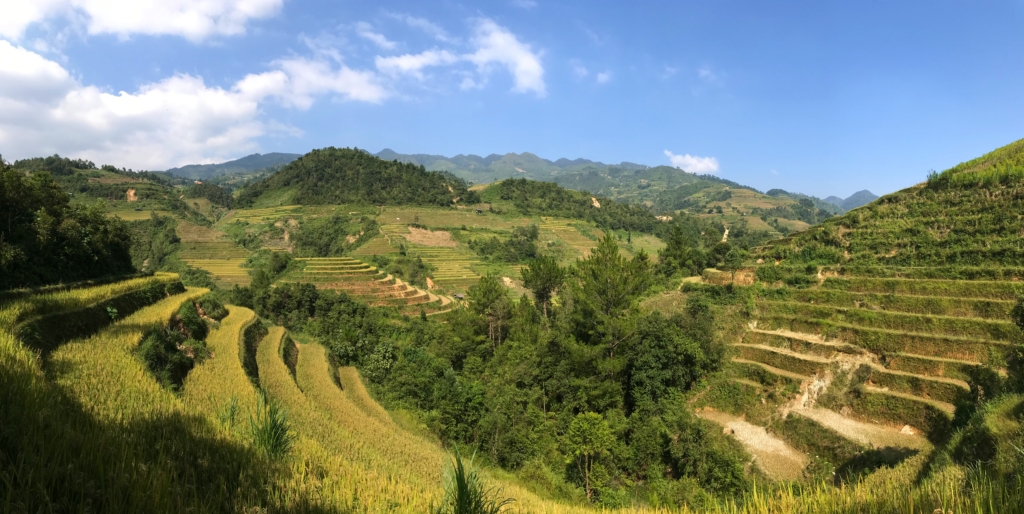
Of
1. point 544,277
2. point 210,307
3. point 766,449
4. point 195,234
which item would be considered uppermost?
point 195,234

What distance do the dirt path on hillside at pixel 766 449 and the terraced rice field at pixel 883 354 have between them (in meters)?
1.59

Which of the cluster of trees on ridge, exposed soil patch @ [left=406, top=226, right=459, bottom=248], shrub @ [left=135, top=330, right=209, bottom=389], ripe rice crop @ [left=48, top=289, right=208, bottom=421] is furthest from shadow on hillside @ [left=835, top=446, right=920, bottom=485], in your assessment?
exposed soil patch @ [left=406, top=226, right=459, bottom=248]

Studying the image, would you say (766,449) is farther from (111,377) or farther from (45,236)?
(45,236)

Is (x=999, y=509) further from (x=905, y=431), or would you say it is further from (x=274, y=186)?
(x=274, y=186)

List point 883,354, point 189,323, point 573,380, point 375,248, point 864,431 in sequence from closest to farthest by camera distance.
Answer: point 189,323 < point 864,431 < point 883,354 < point 573,380 < point 375,248

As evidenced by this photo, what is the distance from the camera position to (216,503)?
3.45 metres

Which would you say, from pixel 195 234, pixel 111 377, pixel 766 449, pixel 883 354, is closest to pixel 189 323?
pixel 111 377

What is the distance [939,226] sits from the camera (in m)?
22.8

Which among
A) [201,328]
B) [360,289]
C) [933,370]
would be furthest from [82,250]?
[933,370]

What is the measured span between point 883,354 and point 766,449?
7.51 metres

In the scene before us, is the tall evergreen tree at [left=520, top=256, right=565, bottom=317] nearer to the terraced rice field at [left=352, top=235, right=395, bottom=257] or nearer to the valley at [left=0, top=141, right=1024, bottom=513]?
the valley at [left=0, top=141, right=1024, bottom=513]

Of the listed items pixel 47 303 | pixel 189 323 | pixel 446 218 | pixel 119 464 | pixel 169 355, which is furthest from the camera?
pixel 446 218

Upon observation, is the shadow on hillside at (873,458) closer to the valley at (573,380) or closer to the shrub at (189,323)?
the valley at (573,380)

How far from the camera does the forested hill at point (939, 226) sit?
67.3 feet
